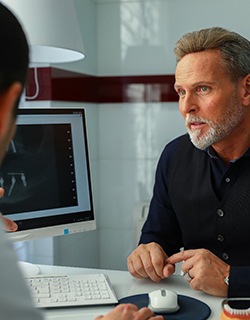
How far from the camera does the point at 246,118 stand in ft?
5.76

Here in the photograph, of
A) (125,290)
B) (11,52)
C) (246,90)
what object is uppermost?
(11,52)

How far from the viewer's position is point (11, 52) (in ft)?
2.33

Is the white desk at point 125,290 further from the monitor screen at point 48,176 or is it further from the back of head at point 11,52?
the back of head at point 11,52

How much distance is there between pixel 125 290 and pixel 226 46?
33.9 inches

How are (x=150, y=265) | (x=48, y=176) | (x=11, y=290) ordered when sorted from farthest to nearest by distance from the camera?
(x=48, y=176)
(x=150, y=265)
(x=11, y=290)

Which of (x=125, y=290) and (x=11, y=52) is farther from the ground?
(x=11, y=52)

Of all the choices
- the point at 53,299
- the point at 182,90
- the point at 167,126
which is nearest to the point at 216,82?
the point at 182,90

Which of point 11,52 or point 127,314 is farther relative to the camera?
point 127,314

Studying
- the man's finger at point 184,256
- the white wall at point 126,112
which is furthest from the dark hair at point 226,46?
the white wall at point 126,112

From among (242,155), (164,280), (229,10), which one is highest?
(229,10)

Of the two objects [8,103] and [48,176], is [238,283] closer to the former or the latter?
[48,176]

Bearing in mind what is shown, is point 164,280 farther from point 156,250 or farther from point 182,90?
point 182,90

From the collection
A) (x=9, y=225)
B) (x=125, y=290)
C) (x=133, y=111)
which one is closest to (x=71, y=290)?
(x=125, y=290)

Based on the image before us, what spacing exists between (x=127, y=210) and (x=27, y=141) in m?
1.59
